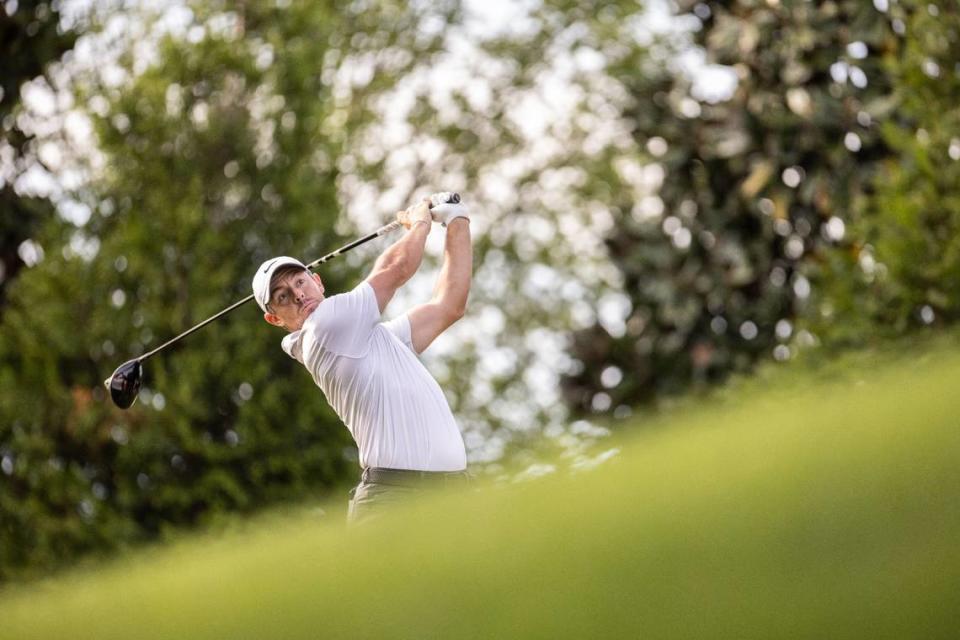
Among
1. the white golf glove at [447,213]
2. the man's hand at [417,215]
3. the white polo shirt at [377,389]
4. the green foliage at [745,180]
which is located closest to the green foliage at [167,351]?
the green foliage at [745,180]

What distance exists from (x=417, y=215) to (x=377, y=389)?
1.41 m

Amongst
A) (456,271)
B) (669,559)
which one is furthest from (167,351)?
(669,559)

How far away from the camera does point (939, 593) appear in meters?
2.45

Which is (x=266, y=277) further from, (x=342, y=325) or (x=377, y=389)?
(x=377, y=389)

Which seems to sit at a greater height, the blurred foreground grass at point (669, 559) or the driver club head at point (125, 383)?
the driver club head at point (125, 383)

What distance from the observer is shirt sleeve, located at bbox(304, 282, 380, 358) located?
7275 mm

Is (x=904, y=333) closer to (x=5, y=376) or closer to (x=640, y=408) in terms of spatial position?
(x=640, y=408)

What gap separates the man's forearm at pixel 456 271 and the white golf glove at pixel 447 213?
1.0 inches

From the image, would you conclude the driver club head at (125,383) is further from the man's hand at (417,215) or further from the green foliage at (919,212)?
the green foliage at (919,212)

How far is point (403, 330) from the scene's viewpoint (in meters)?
7.84

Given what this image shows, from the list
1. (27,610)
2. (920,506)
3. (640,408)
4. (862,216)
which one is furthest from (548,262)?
(920,506)

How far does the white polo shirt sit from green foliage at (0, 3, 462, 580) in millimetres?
7010

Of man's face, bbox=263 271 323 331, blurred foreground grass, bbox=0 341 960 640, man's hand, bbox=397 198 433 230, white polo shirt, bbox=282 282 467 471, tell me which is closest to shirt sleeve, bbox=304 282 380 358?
white polo shirt, bbox=282 282 467 471

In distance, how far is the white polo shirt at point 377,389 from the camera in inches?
283
